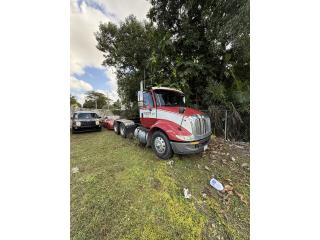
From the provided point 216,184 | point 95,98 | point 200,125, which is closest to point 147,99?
point 200,125

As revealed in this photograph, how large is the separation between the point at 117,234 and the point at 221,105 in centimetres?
494

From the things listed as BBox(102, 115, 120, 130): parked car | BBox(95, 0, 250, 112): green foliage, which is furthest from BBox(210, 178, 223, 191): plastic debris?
BBox(102, 115, 120, 130): parked car

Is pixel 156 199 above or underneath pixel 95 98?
underneath

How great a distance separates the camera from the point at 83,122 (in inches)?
208

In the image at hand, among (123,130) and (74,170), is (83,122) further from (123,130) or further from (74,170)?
(74,170)

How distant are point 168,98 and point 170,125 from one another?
3.17ft

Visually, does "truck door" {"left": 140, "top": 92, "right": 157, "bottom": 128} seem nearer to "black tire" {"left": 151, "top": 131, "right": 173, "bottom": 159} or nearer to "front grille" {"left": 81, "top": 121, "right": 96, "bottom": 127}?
"black tire" {"left": 151, "top": 131, "right": 173, "bottom": 159}

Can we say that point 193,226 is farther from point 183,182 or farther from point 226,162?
point 226,162

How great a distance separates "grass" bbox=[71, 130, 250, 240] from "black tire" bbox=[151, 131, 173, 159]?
0.48ft

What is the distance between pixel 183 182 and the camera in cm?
221

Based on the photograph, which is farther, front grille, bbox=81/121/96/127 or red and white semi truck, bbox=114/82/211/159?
front grille, bbox=81/121/96/127

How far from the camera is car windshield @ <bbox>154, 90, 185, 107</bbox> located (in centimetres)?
326

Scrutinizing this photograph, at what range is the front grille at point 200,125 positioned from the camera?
8.68 ft
